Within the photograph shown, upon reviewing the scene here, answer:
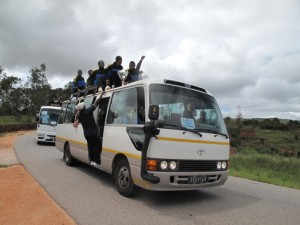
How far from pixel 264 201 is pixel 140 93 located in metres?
3.55

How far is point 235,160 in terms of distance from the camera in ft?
48.5

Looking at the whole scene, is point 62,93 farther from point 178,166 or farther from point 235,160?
point 178,166

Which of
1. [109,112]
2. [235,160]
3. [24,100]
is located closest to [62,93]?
[24,100]

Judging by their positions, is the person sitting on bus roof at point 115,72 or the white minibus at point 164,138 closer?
the white minibus at point 164,138

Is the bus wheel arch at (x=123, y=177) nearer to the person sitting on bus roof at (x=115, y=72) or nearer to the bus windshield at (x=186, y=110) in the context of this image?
the bus windshield at (x=186, y=110)

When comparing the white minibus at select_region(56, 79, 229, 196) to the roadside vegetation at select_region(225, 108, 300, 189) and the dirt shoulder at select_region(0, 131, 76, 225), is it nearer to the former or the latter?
the dirt shoulder at select_region(0, 131, 76, 225)

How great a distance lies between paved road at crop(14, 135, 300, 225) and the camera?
5145 millimetres

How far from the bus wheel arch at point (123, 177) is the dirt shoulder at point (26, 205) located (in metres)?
1.39

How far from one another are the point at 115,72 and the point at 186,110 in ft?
12.5

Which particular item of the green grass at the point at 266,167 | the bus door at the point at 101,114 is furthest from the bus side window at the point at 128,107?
the green grass at the point at 266,167

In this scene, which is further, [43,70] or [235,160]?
[43,70]

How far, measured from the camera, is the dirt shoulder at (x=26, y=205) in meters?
4.98

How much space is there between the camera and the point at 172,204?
6012 millimetres

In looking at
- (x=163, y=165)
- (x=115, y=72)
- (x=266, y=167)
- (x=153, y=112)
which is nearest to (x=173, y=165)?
(x=163, y=165)
